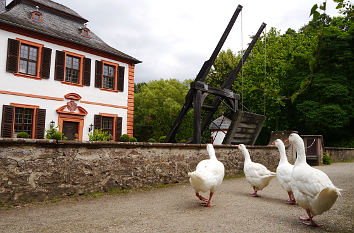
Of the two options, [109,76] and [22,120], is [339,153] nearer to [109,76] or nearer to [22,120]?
[109,76]

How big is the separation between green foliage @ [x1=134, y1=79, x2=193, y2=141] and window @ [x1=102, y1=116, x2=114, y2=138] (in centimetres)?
1564

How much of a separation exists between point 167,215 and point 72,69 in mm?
13624

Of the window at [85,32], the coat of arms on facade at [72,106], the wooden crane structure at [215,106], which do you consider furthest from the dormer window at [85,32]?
the wooden crane structure at [215,106]

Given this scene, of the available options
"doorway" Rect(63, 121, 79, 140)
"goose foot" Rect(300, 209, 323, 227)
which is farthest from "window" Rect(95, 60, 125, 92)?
"goose foot" Rect(300, 209, 323, 227)

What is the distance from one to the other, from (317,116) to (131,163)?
68.8 ft

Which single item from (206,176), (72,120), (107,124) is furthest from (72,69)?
(206,176)

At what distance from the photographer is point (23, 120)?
44.7 feet

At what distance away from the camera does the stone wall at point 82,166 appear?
4.68 meters

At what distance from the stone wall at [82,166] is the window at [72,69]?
1076 cm

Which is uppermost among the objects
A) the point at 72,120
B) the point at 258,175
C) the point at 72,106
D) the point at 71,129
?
the point at 72,106

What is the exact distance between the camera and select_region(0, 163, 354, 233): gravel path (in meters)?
3.55

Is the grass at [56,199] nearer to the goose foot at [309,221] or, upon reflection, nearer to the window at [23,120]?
the goose foot at [309,221]

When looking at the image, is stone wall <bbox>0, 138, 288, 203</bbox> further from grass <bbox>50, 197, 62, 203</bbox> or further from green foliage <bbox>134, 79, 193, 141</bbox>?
green foliage <bbox>134, 79, 193, 141</bbox>

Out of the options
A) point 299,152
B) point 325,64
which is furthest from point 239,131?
point 325,64
